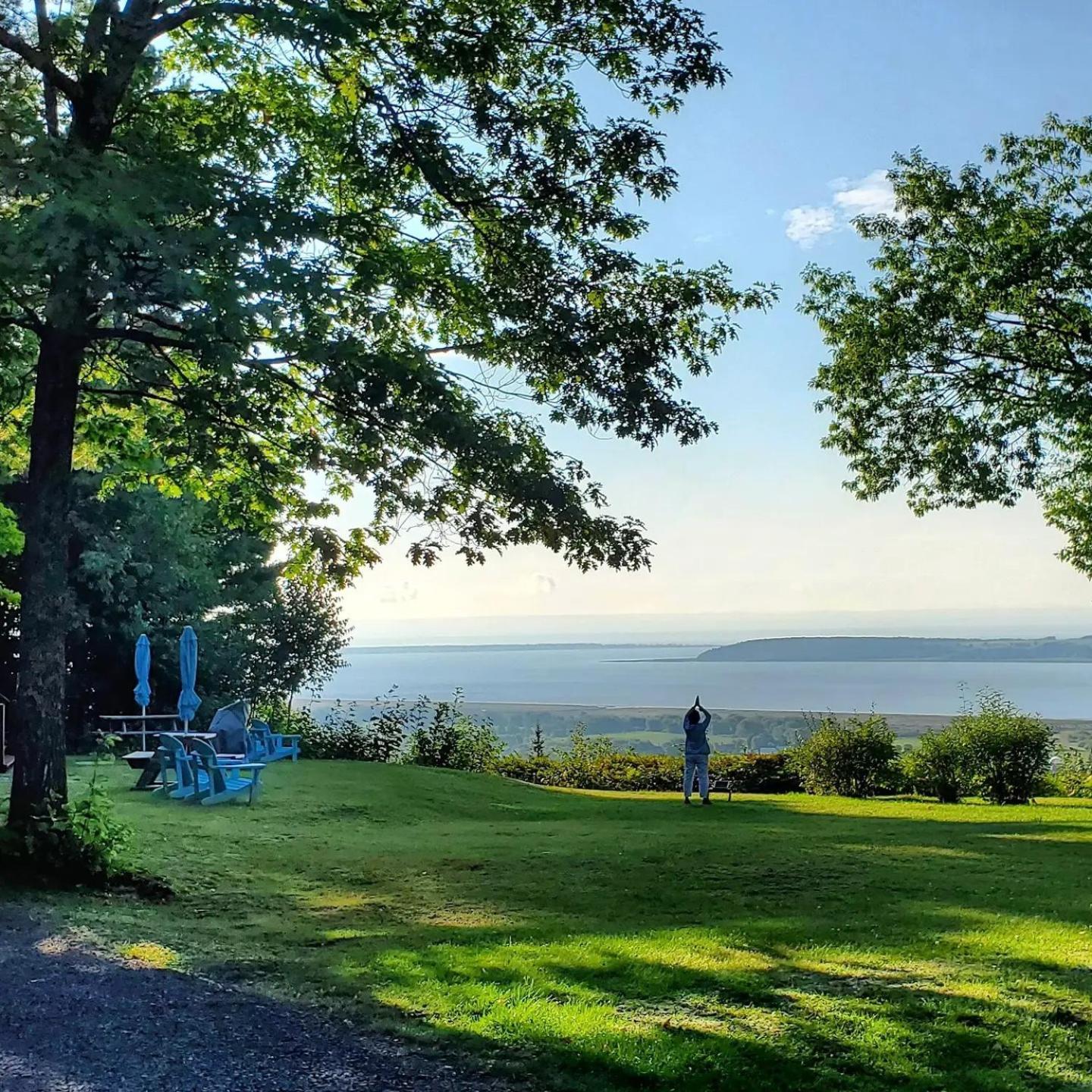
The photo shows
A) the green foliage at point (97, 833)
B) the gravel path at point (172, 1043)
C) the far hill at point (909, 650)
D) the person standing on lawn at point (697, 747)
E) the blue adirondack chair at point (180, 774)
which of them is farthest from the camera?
the far hill at point (909, 650)

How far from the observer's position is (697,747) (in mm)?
15758

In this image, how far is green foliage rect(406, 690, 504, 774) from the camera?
21.8 m

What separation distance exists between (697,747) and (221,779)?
6.98 m

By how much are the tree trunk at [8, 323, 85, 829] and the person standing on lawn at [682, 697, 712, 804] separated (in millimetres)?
8766

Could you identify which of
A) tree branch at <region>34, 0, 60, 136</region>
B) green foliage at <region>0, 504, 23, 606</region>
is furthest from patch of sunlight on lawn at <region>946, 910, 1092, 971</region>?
green foliage at <region>0, 504, 23, 606</region>

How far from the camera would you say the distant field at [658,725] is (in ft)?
77.5

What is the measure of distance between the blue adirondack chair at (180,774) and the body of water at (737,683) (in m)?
9.55

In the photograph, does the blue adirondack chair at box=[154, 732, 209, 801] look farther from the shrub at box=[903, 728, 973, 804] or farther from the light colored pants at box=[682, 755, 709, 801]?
the shrub at box=[903, 728, 973, 804]

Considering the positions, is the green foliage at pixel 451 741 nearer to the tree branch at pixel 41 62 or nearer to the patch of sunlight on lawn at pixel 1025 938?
the patch of sunlight on lawn at pixel 1025 938

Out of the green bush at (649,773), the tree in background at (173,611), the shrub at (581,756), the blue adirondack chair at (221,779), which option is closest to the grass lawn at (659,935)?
the blue adirondack chair at (221,779)

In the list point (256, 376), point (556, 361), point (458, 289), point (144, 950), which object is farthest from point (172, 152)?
point (144, 950)

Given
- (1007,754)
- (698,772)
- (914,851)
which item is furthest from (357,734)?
(914,851)

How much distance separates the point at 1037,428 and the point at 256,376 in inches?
566

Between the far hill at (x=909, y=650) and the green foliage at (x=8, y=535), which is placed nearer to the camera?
the green foliage at (x=8, y=535)
